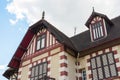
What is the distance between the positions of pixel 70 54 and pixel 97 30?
2804mm

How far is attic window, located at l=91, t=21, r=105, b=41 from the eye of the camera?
49.5 feet

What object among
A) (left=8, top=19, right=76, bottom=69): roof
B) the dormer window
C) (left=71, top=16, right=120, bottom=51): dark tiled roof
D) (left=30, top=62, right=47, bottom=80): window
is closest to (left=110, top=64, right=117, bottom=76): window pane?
(left=71, top=16, right=120, bottom=51): dark tiled roof

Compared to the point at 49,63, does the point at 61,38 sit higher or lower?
higher

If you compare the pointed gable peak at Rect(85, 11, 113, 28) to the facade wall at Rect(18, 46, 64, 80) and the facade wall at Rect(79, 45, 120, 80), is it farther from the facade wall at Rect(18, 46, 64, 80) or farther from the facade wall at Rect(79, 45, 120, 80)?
the facade wall at Rect(18, 46, 64, 80)

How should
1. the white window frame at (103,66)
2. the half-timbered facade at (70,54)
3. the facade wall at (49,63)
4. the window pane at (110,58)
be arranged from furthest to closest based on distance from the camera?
1. the facade wall at (49,63)
2. the half-timbered facade at (70,54)
3. the window pane at (110,58)
4. the white window frame at (103,66)

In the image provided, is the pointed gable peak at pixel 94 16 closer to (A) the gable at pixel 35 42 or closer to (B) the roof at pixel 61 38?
(B) the roof at pixel 61 38

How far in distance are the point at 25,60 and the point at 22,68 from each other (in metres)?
0.70

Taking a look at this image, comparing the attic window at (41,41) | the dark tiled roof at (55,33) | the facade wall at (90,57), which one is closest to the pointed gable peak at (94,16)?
the dark tiled roof at (55,33)

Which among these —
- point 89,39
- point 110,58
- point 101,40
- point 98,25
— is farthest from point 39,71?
point 98,25

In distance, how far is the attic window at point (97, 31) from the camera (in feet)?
49.5

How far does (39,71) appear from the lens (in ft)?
49.3

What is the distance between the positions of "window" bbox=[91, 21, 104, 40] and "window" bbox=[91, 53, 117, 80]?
78.8 inches

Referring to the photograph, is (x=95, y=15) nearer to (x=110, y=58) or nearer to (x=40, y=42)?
(x=110, y=58)

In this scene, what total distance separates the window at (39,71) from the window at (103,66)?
11.4 ft
